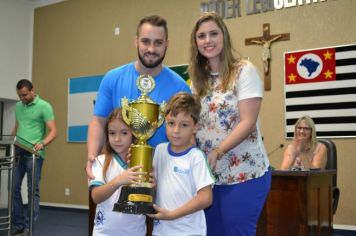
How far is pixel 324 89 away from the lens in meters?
5.03

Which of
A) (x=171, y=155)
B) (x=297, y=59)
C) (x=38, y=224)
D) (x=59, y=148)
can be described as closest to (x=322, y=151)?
(x=297, y=59)

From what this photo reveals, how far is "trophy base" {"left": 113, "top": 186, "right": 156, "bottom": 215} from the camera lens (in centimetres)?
149

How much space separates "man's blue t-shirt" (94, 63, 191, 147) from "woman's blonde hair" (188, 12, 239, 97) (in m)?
0.08

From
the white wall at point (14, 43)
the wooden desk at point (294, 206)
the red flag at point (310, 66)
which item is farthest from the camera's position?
the white wall at point (14, 43)

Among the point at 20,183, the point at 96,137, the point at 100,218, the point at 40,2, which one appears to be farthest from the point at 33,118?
the point at 40,2

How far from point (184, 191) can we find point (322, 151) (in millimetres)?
2832

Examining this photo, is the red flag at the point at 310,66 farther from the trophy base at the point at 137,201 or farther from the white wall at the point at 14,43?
the white wall at the point at 14,43

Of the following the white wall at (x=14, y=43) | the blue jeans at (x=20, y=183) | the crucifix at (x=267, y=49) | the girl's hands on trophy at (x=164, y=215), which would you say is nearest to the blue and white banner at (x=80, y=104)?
the white wall at (x=14, y=43)

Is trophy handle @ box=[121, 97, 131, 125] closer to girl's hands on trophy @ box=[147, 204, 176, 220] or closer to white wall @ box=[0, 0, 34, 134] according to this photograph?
girl's hands on trophy @ box=[147, 204, 176, 220]

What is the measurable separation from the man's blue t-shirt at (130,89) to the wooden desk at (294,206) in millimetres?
1883

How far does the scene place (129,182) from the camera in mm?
1513

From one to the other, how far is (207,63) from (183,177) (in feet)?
1.78

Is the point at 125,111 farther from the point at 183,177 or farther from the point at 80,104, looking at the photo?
the point at 80,104

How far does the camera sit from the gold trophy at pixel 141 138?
151 centimetres
